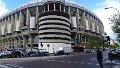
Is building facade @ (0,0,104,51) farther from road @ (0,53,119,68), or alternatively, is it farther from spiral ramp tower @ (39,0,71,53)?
road @ (0,53,119,68)

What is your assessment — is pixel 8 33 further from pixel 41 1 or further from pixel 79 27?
pixel 79 27

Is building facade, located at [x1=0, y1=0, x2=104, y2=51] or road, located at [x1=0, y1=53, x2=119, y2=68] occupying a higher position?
building facade, located at [x1=0, y1=0, x2=104, y2=51]

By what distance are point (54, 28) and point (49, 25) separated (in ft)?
11.0

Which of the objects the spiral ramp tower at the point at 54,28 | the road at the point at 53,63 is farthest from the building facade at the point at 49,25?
the road at the point at 53,63

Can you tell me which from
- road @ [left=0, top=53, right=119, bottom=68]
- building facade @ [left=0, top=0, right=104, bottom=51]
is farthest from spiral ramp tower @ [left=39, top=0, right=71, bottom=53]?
road @ [left=0, top=53, right=119, bottom=68]

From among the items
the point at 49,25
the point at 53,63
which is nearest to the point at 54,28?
the point at 49,25

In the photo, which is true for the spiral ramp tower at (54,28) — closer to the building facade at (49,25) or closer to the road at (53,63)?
the building facade at (49,25)

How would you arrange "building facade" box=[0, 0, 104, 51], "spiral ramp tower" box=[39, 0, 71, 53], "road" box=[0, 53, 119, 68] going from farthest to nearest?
"building facade" box=[0, 0, 104, 51] < "spiral ramp tower" box=[39, 0, 71, 53] < "road" box=[0, 53, 119, 68]

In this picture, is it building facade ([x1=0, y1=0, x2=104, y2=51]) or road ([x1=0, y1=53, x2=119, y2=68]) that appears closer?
road ([x1=0, y1=53, x2=119, y2=68])

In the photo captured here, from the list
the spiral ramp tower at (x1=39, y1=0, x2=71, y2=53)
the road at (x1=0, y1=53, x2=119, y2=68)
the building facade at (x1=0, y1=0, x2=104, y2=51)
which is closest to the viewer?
the road at (x1=0, y1=53, x2=119, y2=68)

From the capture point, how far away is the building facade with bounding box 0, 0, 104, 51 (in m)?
128

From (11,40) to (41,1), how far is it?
3825 cm

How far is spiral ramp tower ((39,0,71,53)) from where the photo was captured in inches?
4902

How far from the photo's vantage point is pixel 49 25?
128 meters
